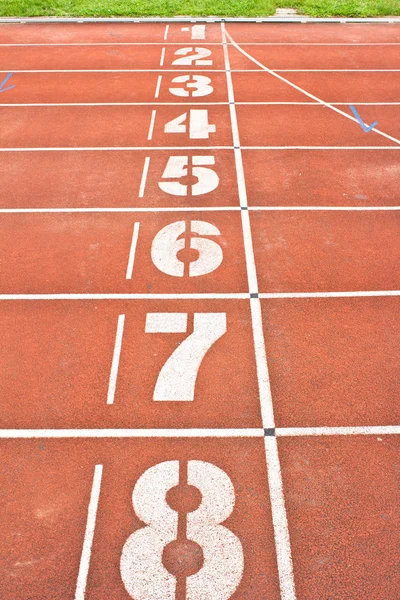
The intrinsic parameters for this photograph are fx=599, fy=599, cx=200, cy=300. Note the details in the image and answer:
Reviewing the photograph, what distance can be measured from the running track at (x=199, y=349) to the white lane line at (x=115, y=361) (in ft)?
0.09

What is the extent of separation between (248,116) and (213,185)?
12.1 ft

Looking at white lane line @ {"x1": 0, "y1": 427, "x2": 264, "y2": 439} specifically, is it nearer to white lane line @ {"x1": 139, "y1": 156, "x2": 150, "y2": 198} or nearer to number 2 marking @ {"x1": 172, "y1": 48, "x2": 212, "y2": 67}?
white lane line @ {"x1": 139, "y1": 156, "x2": 150, "y2": 198}

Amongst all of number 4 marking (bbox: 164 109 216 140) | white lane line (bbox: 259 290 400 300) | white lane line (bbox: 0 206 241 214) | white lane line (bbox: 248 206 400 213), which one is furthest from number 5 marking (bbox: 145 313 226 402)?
number 4 marking (bbox: 164 109 216 140)

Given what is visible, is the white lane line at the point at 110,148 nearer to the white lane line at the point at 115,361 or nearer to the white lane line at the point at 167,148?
the white lane line at the point at 167,148

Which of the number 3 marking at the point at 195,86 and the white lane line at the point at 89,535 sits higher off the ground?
the number 3 marking at the point at 195,86

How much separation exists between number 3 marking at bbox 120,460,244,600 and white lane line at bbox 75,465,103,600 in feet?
1.09

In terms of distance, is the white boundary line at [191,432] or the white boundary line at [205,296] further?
the white boundary line at [205,296]

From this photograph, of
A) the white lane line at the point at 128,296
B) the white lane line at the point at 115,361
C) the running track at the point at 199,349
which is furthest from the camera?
the white lane line at the point at 128,296

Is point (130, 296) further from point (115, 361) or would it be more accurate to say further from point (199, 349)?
point (199, 349)

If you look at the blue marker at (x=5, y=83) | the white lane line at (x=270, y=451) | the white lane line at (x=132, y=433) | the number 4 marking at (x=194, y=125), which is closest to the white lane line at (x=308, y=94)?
the number 4 marking at (x=194, y=125)

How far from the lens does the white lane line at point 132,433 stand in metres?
6.56

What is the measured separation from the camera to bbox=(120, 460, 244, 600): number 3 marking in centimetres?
528

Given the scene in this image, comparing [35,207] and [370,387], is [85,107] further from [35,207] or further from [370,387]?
[370,387]

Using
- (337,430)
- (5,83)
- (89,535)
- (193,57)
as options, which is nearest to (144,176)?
(337,430)
